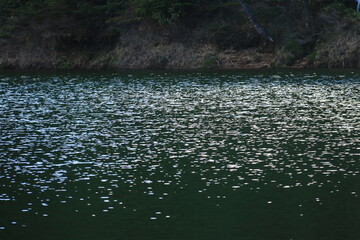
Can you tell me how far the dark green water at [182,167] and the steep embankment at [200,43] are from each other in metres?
23.2

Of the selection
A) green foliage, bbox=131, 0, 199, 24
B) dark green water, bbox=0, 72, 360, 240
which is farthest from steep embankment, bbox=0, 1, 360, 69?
dark green water, bbox=0, 72, 360, 240

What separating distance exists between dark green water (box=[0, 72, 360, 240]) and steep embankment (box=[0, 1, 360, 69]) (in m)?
23.2

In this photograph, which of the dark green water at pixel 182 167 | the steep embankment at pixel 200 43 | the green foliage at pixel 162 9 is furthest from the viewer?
the green foliage at pixel 162 9

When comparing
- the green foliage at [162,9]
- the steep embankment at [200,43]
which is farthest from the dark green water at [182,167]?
the green foliage at [162,9]

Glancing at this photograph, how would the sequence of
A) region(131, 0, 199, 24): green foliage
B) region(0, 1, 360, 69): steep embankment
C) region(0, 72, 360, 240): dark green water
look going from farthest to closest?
region(131, 0, 199, 24): green foliage < region(0, 1, 360, 69): steep embankment < region(0, 72, 360, 240): dark green water

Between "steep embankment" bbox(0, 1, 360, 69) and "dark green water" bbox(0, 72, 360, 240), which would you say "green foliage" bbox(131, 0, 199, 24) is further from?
"dark green water" bbox(0, 72, 360, 240)

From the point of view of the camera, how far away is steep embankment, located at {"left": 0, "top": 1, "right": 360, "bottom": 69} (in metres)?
67.8

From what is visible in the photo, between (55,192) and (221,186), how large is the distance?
14.6 feet

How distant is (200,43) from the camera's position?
237 feet

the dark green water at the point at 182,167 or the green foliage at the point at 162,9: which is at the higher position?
the green foliage at the point at 162,9

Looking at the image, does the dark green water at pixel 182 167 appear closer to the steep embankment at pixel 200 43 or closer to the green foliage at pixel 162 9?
the steep embankment at pixel 200 43

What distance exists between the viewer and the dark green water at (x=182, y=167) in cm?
1630

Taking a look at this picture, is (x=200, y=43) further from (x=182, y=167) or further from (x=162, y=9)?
(x=182, y=167)

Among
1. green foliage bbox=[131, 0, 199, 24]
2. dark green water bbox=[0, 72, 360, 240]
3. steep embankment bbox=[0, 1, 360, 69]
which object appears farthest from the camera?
green foliage bbox=[131, 0, 199, 24]
